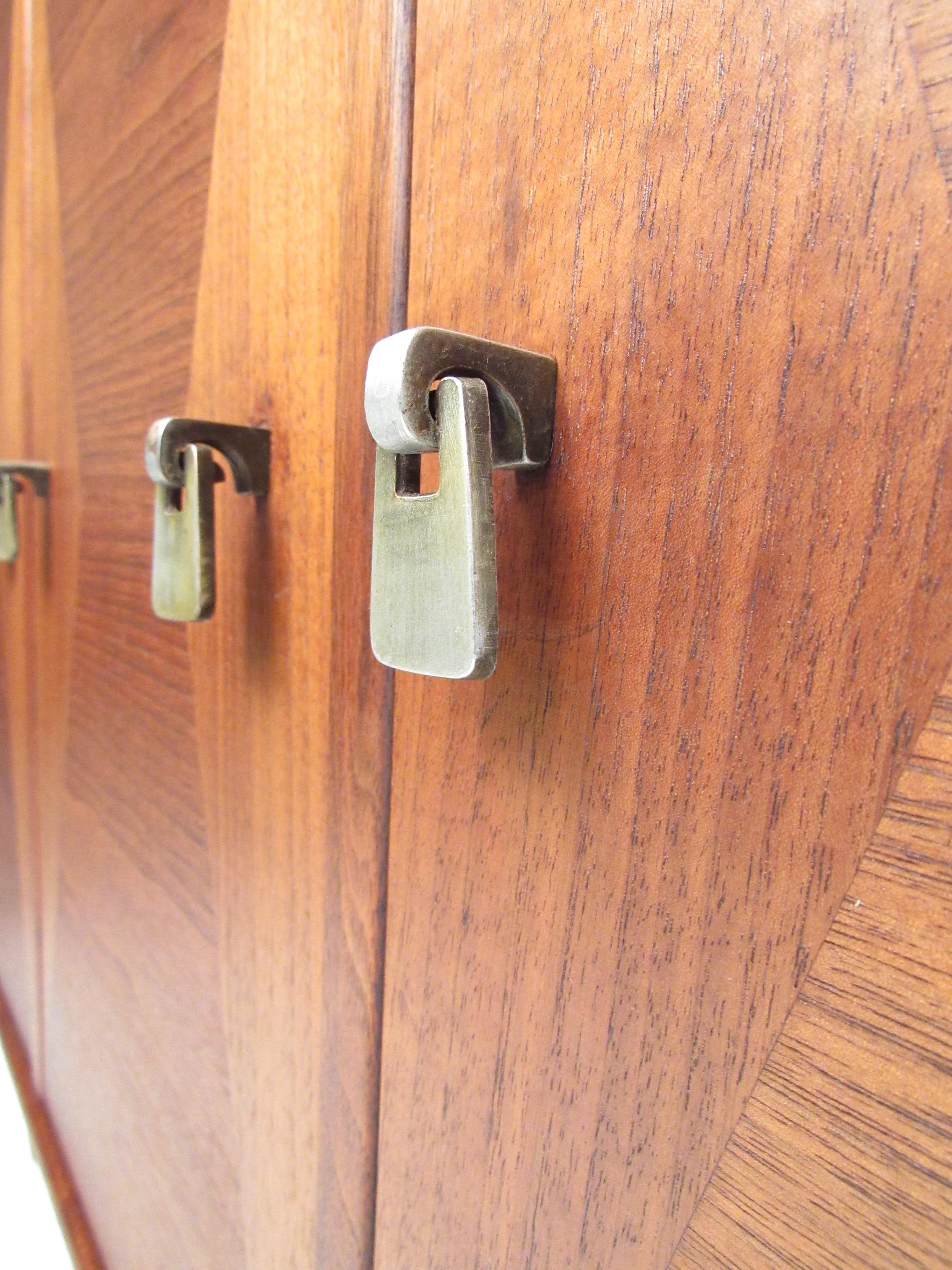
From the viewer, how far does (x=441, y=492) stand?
0.51 feet

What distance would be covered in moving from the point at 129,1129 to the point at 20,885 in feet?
1.05

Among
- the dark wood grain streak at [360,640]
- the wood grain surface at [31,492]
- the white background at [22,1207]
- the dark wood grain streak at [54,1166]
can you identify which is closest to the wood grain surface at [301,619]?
the dark wood grain streak at [360,640]

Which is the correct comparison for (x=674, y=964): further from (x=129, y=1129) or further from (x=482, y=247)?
(x=129, y=1129)

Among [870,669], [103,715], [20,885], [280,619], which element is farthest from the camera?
[20,885]

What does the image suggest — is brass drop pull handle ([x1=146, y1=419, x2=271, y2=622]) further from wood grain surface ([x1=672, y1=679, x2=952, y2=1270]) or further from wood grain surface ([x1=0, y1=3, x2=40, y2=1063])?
wood grain surface ([x1=0, y1=3, x2=40, y2=1063])

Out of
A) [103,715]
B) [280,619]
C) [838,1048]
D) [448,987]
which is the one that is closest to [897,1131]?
[838,1048]

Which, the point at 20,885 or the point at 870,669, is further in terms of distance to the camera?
the point at 20,885

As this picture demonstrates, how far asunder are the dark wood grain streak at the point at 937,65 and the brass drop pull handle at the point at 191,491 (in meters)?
0.21

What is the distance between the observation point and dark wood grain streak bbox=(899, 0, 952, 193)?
0.12 meters

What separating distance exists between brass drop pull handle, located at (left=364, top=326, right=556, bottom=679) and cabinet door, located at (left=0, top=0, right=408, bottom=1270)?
0.06 m

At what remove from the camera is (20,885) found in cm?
70

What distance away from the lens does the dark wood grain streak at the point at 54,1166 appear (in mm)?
569

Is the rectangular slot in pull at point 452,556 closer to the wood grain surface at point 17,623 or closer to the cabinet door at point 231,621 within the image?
the cabinet door at point 231,621

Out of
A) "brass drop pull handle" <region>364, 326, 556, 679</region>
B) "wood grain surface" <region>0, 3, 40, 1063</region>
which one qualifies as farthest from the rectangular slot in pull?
"wood grain surface" <region>0, 3, 40, 1063</region>
